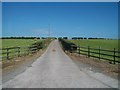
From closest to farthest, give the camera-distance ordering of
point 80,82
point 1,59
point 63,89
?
1. point 63,89
2. point 80,82
3. point 1,59

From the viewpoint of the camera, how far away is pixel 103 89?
10914 mm

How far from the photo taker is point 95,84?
39.9 feet

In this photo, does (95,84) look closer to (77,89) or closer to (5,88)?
(77,89)

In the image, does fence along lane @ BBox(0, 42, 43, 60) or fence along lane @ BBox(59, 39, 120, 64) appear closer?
fence along lane @ BBox(59, 39, 120, 64)

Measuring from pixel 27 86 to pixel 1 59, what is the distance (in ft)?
54.0

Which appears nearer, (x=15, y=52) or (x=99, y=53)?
(x=99, y=53)

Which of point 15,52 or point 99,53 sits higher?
point 99,53

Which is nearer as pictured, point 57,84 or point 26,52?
point 57,84

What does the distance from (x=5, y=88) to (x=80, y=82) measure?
3488 mm

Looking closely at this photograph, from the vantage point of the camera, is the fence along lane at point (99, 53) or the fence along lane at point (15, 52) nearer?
the fence along lane at point (99, 53)

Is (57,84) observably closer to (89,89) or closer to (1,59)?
(89,89)

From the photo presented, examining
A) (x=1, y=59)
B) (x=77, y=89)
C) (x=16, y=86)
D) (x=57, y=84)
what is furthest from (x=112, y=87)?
(x=1, y=59)

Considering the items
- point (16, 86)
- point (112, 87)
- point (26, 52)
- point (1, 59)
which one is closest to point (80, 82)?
point (112, 87)

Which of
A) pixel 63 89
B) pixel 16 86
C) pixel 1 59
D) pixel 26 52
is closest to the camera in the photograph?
pixel 63 89
